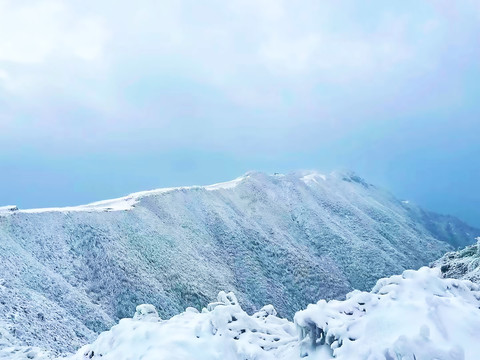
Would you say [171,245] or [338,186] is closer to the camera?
[171,245]

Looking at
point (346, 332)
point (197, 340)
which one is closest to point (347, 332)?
point (346, 332)

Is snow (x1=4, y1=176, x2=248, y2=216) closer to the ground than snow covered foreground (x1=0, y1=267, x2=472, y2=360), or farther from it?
farther from it

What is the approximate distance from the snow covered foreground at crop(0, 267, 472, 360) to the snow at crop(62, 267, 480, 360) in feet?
0.06

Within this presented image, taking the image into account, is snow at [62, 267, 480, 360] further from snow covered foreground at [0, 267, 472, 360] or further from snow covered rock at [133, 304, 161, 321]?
snow covered rock at [133, 304, 161, 321]

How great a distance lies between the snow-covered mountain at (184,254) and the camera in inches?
1156

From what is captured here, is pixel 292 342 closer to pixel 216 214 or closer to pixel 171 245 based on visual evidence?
pixel 171 245

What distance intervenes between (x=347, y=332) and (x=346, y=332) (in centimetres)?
2

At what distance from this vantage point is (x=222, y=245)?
5069 cm

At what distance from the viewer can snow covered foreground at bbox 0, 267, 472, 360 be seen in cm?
698

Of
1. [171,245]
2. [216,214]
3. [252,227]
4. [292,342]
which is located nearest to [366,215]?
[252,227]

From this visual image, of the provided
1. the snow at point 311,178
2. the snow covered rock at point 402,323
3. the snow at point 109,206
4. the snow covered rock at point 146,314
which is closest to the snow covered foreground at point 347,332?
the snow covered rock at point 402,323

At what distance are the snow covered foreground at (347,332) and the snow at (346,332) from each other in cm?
2

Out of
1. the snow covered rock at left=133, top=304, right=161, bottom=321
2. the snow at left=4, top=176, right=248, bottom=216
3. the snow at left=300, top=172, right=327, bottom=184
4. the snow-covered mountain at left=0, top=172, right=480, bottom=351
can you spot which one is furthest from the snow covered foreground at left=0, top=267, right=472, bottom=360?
the snow at left=300, top=172, right=327, bottom=184

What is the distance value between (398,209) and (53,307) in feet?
331
